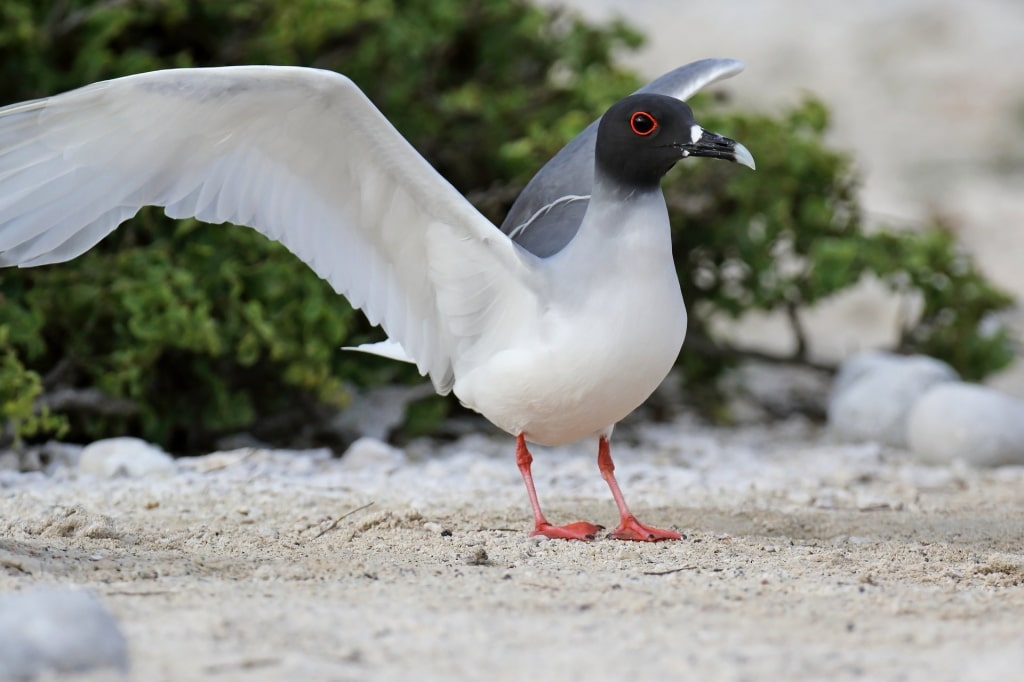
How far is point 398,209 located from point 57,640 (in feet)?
7.26

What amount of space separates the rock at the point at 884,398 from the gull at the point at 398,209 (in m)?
3.25

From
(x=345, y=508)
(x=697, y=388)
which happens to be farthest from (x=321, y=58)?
(x=345, y=508)

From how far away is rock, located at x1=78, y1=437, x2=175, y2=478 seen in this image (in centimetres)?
596

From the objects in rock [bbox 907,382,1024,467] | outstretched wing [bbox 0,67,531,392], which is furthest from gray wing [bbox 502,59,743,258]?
rock [bbox 907,382,1024,467]

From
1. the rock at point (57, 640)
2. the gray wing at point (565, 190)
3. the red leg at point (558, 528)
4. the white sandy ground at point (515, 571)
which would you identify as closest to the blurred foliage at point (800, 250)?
the white sandy ground at point (515, 571)

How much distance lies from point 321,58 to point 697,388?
9.95ft

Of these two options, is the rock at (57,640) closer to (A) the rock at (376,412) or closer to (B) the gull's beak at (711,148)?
(B) the gull's beak at (711,148)

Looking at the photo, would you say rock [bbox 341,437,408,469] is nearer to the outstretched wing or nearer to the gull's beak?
the outstretched wing

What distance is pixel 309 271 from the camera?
6879mm

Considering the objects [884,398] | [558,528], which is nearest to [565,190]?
[558,528]

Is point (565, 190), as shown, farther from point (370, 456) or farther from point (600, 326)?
point (370, 456)

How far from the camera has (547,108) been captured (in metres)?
8.59

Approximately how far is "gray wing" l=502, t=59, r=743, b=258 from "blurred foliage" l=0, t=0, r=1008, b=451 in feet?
5.24

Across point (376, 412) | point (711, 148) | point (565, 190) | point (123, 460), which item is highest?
Answer: point (711, 148)
